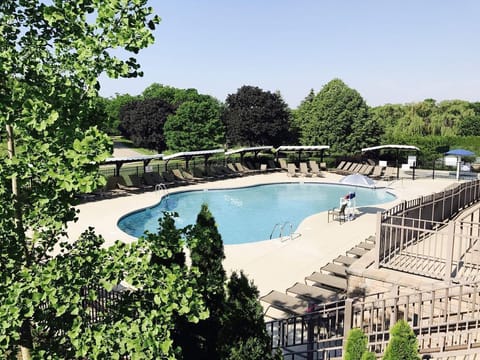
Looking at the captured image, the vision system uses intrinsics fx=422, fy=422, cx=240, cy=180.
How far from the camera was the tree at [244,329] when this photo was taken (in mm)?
4414

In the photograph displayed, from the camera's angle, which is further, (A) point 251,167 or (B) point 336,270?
(A) point 251,167

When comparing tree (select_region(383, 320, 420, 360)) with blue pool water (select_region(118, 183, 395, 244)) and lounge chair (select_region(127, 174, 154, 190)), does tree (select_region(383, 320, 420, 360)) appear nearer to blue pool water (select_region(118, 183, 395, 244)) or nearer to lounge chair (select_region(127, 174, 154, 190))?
blue pool water (select_region(118, 183, 395, 244))

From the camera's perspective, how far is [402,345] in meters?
4.91

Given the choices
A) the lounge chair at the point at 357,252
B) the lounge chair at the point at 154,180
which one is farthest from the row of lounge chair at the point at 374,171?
the lounge chair at the point at 357,252

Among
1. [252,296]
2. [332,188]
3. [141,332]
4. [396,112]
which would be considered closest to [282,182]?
[332,188]

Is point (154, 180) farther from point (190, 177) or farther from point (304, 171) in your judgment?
point (304, 171)

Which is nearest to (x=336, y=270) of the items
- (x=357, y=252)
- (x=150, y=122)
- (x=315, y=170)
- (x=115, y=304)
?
(x=357, y=252)

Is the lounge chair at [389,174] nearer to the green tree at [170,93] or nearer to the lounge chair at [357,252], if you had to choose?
the lounge chair at [357,252]

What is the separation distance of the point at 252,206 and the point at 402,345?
1736 cm

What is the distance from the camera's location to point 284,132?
39.4m

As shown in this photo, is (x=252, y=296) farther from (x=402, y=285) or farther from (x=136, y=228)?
(x=136, y=228)

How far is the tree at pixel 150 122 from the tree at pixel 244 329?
5056 cm

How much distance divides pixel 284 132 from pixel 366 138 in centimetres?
799

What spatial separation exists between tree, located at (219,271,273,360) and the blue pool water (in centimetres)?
1138
